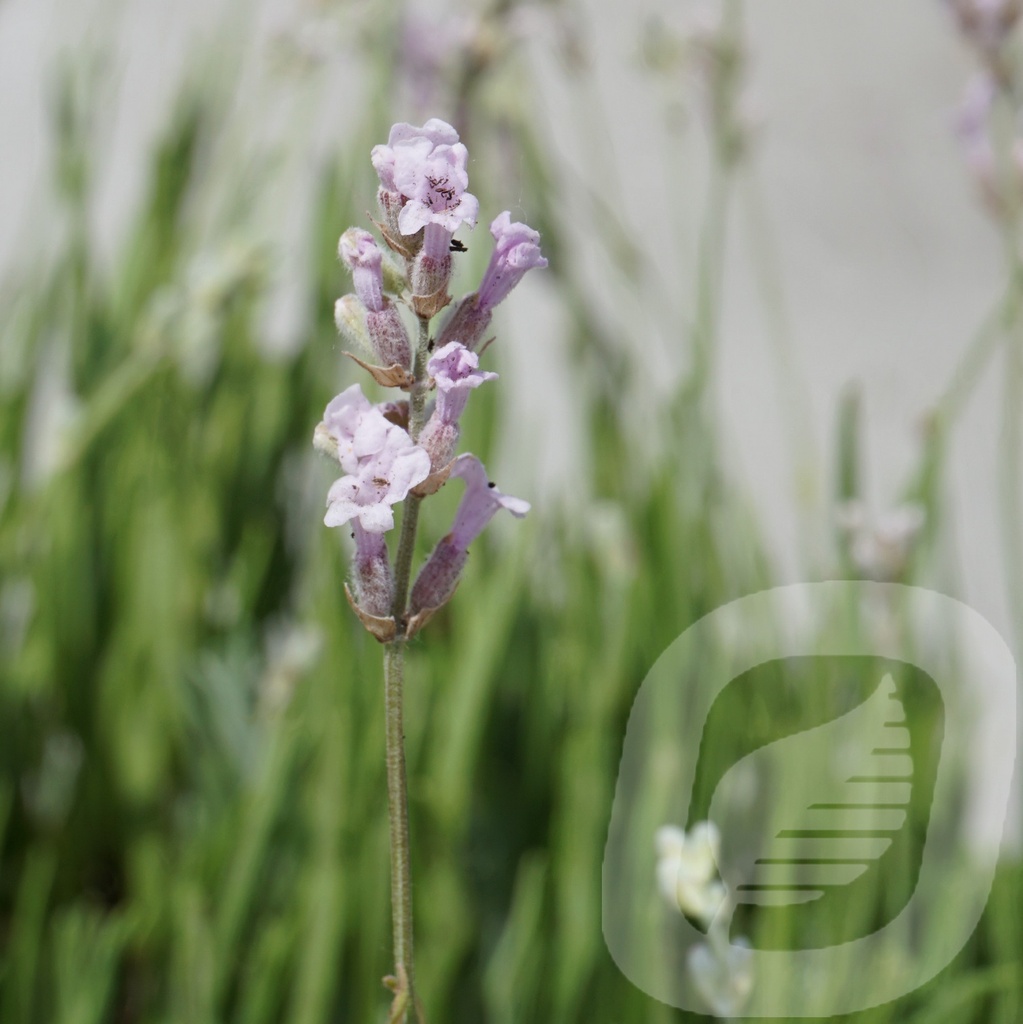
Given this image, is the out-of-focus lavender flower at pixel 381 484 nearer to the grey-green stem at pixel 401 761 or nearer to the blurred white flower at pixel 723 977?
the grey-green stem at pixel 401 761

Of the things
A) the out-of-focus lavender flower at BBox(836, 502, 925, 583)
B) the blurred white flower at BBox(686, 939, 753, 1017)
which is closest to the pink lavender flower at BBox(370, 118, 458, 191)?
the blurred white flower at BBox(686, 939, 753, 1017)

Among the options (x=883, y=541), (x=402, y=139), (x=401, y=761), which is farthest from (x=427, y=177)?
(x=883, y=541)

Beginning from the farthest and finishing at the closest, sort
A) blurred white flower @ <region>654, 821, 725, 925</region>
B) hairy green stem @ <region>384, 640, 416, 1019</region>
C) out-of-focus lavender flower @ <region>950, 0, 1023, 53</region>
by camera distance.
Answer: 1. out-of-focus lavender flower @ <region>950, 0, 1023, 53</region>
2. blurred white flower @ <region>654, 821, 725, 925</region>
3. hairy green stem @ <region>384, 640, 416, 1019</region>

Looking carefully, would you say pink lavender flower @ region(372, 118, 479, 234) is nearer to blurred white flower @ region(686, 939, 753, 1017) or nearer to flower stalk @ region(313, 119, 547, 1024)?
flower stalk @ region(313, 119, 547, 1024)

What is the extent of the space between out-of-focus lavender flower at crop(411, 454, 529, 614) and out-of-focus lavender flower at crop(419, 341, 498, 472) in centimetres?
3

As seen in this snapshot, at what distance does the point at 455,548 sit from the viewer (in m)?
0.33

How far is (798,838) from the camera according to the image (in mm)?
587

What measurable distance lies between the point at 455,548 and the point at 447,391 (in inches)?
2.5

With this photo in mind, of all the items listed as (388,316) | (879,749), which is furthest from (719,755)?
(388,316)

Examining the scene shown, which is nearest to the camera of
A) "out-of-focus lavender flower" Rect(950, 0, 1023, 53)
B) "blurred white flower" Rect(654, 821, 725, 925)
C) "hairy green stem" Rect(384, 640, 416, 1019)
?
"hairy green stem" Rect(384, 640, 416, 1019)

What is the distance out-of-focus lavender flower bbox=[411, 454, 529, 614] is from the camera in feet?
1.06

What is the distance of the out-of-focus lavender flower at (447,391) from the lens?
27cm

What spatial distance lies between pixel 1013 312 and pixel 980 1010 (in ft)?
1.11

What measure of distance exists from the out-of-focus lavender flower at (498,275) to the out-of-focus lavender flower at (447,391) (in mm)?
18
